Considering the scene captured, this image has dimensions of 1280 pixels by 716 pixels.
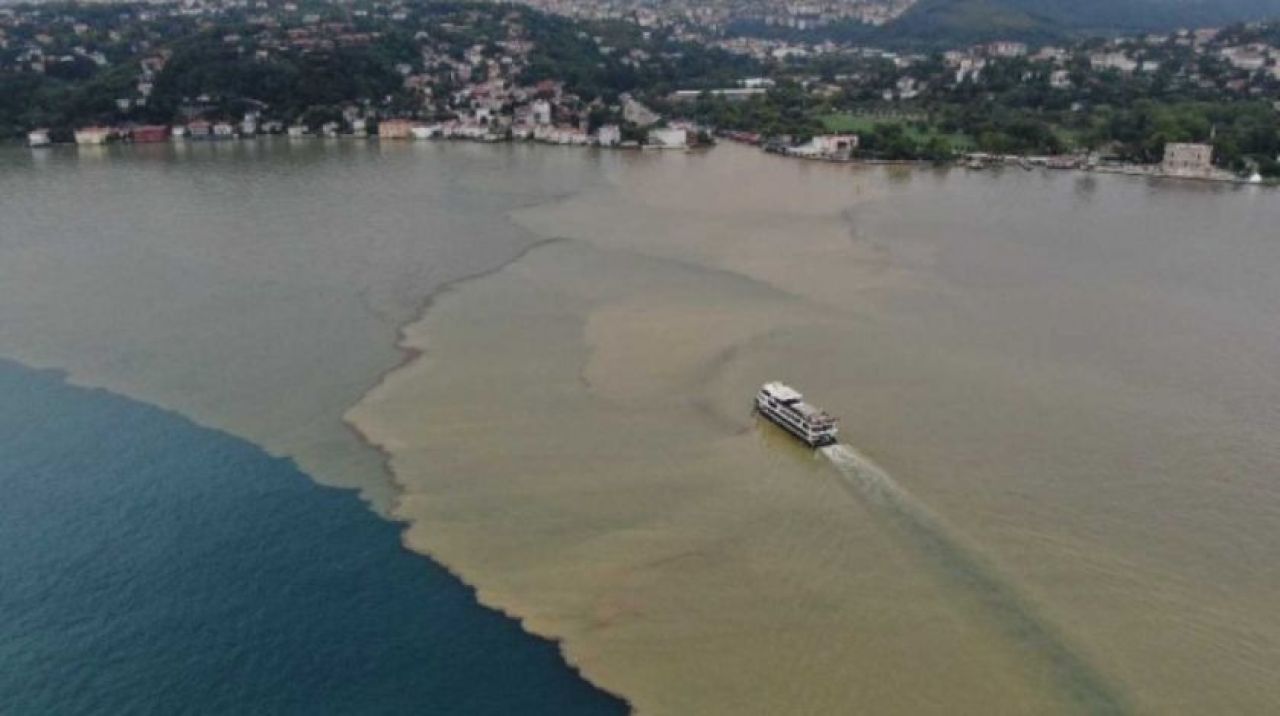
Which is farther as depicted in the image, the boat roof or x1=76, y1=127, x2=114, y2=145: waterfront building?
x1=76, y1=127, x2=114, y2=145: waterfront building

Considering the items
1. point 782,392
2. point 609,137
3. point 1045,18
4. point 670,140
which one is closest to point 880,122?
point 670,140

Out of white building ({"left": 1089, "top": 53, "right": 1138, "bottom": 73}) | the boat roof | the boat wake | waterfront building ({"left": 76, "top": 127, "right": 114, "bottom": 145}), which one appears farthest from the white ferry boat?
white building ({"left": 1089, "top": 53, "right": 1138, "bottom": 73})

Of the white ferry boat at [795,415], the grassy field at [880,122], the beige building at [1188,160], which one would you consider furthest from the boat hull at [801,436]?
the grassy field at [880,122]

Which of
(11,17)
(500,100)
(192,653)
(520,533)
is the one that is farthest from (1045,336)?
(11,17)

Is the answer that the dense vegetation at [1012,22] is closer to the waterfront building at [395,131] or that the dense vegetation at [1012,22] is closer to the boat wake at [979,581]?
the waterfront building at [395,131]

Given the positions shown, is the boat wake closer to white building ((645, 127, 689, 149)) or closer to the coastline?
the coastline

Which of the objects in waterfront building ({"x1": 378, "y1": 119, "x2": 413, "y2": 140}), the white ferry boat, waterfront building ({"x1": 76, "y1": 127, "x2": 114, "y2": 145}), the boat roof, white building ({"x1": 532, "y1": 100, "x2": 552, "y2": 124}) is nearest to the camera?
the white ferry boat

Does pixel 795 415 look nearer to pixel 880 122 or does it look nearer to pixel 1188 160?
pixel 1188 160

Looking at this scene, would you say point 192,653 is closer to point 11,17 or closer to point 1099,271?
point 1099,271
